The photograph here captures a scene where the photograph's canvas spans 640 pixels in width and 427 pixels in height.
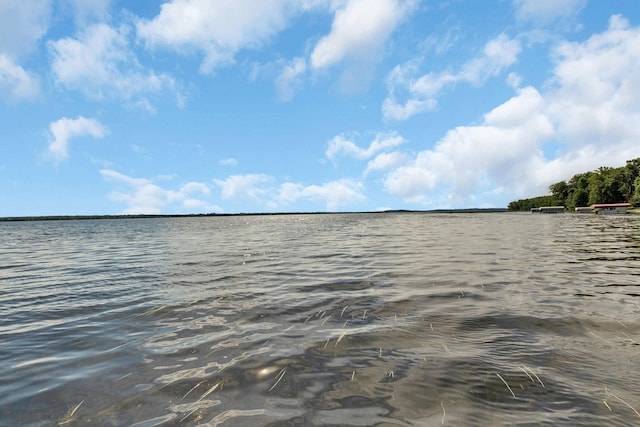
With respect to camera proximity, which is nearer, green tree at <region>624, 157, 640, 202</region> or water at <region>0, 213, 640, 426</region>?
water at <region>0, 213, 640, 426</region>

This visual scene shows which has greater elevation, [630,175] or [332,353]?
[630,175]

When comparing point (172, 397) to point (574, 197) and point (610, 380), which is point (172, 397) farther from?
point (574, 197)

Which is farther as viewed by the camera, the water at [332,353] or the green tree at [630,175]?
the green tree at [630,175]

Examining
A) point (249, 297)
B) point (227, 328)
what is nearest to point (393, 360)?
point (227, 328)

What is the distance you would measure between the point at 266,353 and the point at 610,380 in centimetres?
530

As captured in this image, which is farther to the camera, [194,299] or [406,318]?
[194,299]

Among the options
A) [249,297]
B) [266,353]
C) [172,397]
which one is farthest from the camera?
[249,297]

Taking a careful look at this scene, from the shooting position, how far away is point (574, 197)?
17312 centimetres

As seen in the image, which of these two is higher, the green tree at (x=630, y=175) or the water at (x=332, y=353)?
the green tree at (x=630, y=175)

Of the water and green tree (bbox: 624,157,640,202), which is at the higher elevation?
green tree (bbox: 624,157,640,202)

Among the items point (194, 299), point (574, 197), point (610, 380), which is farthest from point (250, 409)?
point (574, 197)

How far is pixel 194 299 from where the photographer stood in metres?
11.1

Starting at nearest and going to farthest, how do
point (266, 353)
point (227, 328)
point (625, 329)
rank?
point (266, 353) → point (625, 329) → point (227, 328)

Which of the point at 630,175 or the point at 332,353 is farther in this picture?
the point at 630,175
